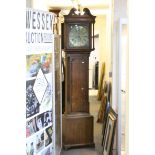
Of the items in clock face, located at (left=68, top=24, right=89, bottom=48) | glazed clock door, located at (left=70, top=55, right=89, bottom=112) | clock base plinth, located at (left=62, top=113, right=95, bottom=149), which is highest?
clock face, located at (left=68, top=24, right=89, bottom=48)

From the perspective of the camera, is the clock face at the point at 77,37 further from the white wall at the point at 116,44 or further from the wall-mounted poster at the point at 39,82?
the wall-mounted poster at the point at 39,82

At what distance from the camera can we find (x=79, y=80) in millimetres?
4930

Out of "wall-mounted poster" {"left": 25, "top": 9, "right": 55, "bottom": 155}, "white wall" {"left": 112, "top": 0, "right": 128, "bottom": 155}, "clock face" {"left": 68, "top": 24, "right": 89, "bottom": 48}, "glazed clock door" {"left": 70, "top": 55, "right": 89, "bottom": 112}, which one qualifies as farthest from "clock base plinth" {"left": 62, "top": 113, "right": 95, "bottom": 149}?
"wall-mounted poster" {"left": 25, "top": 9, "right": 55, "bottom": 155}

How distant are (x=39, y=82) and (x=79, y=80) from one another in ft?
6.90

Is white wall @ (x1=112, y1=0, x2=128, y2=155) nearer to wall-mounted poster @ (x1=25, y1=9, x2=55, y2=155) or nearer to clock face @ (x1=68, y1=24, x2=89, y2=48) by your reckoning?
clock face @ (x1=68, y1=24, x2=89, y2=48)

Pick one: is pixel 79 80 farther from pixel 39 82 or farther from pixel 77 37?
pixel 39 82

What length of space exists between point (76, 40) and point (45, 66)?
193 centimetres

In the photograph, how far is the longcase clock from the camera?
191 inches

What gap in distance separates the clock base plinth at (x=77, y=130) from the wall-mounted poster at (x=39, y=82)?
170 centimetres

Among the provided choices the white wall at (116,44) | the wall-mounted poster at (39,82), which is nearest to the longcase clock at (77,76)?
the white wall at (116,44)
